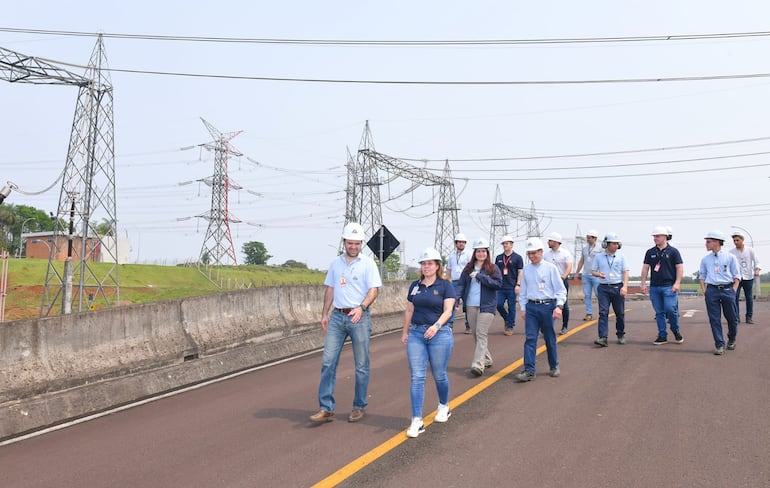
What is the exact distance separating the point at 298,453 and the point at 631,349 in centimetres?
713

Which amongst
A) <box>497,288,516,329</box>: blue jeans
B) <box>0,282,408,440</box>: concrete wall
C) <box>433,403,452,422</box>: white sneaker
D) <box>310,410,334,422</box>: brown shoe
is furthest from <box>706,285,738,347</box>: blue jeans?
<box>0,282,408,440</box>: concrete wall

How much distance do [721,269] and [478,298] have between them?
4.32 meters

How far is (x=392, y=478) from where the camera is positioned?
5121mm

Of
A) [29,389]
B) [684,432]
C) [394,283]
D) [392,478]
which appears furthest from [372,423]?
[394,283]

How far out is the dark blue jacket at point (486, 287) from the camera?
8984 mm

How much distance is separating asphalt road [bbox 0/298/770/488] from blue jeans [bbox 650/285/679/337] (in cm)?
166

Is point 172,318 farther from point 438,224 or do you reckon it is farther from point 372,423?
point 438,224

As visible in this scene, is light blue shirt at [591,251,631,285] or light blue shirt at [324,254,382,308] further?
light blue shirt at [591,251,631,285]

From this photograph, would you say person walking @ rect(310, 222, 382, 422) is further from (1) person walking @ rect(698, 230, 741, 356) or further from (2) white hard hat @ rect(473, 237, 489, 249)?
(1) person walking @ rect(698, 230, 741, 356)

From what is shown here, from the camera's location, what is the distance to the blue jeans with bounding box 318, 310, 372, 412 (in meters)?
6.97

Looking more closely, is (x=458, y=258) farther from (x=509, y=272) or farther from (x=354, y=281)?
(x=354, y=281)

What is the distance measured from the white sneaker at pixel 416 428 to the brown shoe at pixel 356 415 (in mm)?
848

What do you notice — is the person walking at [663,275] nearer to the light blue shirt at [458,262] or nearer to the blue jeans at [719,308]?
the blue jeans at [719,308]

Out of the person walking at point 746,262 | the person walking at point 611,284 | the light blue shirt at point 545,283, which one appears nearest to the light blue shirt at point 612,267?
the person walking at point 611,284
